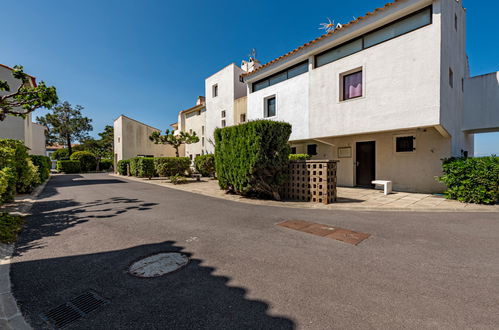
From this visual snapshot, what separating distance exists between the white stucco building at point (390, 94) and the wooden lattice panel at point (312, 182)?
10.4 feet

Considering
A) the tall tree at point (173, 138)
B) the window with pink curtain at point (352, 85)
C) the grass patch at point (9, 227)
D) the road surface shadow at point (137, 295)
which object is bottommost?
the road surface shadow at point (137, 295)

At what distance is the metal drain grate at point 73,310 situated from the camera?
2.06 metres

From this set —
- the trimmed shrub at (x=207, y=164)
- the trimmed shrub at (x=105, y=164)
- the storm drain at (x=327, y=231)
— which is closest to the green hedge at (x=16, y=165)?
the trimmed shrub at (x=207, y=164)

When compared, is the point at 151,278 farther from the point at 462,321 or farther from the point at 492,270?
the point at 492,270

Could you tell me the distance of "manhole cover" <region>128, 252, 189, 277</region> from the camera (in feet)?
9.61

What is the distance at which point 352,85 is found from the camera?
958 centimetres

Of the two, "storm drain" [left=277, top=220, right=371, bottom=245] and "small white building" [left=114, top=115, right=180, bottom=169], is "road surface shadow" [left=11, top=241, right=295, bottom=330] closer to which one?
"storm drain" [left=277, top=220, right=371, bottom=245]

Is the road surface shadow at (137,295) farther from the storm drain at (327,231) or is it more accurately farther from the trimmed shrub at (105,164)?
the trimmed shrub at (105,164)

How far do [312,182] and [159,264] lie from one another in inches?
229

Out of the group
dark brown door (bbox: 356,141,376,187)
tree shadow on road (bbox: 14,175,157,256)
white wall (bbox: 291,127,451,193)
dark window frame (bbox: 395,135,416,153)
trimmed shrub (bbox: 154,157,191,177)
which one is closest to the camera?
tree shadow on road (bbox: 14,175,157,256)

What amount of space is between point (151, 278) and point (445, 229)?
5.88 meters

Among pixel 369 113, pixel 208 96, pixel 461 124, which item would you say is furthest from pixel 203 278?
pixel 208 96

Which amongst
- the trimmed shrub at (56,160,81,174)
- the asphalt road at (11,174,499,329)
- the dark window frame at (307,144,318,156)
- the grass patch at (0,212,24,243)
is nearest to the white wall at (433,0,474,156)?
the asphalt road at (11,174,499,329)

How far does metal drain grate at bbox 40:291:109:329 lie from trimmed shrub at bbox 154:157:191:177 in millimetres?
15398
